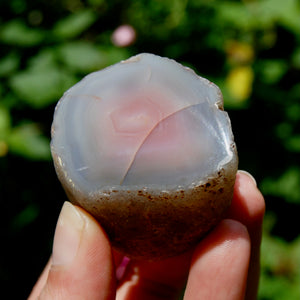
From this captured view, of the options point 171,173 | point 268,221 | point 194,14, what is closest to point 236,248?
point 171,173

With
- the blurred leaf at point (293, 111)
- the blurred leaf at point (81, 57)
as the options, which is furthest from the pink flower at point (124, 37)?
the blurred leaf at point (293, 111)

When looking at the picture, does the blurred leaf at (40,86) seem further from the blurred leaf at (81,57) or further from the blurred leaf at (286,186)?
the blurred leaf at (286,186)

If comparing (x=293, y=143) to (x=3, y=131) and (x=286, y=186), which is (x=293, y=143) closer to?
(x=286, y=186)

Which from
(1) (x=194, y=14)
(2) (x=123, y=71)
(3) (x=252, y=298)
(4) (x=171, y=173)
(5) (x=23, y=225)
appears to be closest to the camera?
(4) (x=171, y=173)

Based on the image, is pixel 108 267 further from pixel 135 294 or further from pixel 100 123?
pixel 135 294

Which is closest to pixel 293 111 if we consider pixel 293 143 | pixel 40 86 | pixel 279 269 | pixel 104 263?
pixel 293 143

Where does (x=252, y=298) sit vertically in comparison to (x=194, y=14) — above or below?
below

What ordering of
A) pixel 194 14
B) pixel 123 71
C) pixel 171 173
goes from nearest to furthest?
pixel 171 173 < pixel 123 71 < pixel 194 14
